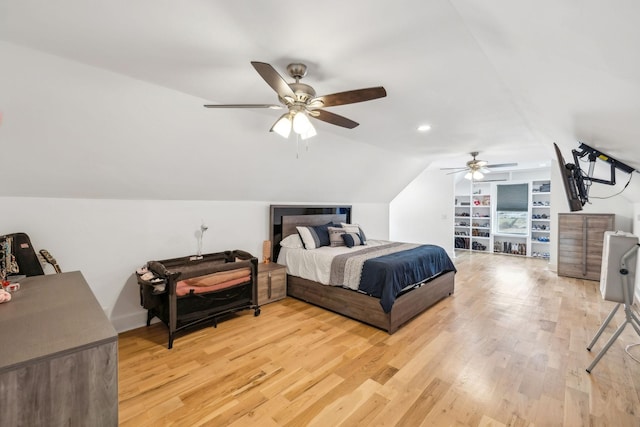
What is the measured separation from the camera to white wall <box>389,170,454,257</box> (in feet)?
23.9

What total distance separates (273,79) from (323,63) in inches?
17.8

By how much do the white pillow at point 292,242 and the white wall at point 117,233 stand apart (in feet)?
2.49

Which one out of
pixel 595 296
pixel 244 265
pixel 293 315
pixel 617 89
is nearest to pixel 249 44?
pixel 617 89

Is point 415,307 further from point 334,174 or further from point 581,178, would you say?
point 334,174

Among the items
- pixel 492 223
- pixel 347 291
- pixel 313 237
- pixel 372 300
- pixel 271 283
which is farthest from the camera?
pixel 492 223

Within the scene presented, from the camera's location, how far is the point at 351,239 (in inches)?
175

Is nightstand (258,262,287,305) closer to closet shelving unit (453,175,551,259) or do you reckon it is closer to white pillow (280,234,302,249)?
white pillow (280,234,302,249)

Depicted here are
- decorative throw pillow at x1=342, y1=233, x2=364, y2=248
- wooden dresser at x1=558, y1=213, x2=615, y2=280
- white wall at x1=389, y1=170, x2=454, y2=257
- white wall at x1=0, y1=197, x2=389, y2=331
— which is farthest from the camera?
white wall at x1=389, y1=170, x2=454, y2=257

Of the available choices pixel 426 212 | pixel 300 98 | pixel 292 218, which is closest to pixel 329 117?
pixel 300 98

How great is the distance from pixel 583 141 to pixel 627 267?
4.04 ft

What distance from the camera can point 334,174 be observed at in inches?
189

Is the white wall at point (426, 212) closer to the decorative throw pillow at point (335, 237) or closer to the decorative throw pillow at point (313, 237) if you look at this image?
the decorative throw pillow at point (335, 237)

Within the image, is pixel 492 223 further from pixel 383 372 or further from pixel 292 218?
pixel 383 372

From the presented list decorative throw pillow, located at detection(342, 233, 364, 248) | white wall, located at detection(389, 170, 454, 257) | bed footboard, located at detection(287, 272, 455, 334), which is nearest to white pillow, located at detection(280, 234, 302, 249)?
bed footboard, located at detection(287, 272, 455, 334)
